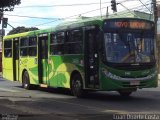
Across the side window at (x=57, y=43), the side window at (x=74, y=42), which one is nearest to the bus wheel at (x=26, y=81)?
the side window at (x=57, y=43)

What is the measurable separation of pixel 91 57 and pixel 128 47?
4.96 ft

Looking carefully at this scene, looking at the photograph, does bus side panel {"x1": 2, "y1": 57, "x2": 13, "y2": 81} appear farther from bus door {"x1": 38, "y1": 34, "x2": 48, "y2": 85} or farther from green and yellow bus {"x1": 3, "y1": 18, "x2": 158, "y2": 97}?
green and yellow bus {"x1": 3, "y1": 18, "x2": 158, "y2": 97}

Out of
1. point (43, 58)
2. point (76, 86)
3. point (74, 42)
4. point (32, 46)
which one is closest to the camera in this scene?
point (76, 86)

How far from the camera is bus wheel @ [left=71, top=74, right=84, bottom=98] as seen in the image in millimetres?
19938

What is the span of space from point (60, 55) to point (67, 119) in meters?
8.97

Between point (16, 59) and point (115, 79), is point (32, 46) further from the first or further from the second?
point (115, 79)

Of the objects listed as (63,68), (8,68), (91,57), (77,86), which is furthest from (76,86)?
(8,68)

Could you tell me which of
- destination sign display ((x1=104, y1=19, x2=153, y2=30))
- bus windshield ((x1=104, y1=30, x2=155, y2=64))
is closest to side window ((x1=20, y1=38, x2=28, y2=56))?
destination sign display ((x1=104, y1=19, x2=153, y2=30))

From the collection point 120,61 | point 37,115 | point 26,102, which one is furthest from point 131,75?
point 37,115

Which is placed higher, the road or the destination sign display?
the destination sign display

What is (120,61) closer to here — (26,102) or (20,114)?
(26,102)

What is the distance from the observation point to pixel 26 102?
1798 centimetres

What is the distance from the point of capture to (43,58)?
77.5 ft

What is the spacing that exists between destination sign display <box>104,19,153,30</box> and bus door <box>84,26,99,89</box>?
22.7 inches
